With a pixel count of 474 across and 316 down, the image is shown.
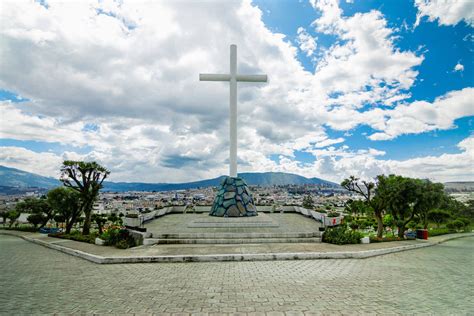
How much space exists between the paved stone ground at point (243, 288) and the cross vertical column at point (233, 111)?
10.4 metres

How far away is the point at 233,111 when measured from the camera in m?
19.2

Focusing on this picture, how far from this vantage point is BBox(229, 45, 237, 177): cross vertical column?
1900cm

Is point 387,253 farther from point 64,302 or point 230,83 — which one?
point 230,83

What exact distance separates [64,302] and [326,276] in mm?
6723

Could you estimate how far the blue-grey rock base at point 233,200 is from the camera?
714 inches

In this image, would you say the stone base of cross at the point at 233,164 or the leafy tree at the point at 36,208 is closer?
the stone base of cross at the point at 233,164

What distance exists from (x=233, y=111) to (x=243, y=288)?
14.4m

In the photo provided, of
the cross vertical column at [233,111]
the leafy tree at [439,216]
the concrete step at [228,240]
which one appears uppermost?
the cross vertical column at [233,111]

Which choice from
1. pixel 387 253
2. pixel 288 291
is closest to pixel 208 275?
pixel 288 291

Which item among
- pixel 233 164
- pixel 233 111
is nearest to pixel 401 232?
pixel 233 164

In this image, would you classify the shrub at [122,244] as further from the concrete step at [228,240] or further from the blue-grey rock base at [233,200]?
the blue-grey rock base at [233,200]

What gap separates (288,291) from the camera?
621 cm

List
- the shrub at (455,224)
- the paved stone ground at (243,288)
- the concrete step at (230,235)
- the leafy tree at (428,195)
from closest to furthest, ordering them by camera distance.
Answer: the paved stone ground at (243,288)
the concrete step at (230,235)
the leafy tree at (428,195)
the shrub at (455,224)

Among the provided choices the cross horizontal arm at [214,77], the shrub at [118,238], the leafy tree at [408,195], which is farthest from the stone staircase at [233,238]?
the cross horizontal arm at [214,77]
